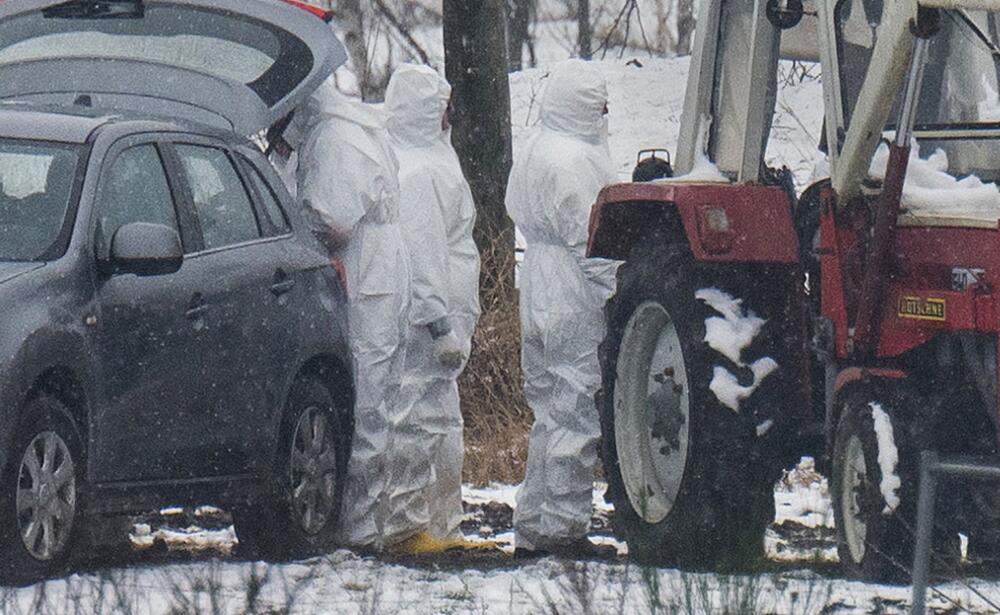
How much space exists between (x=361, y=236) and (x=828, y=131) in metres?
2.73

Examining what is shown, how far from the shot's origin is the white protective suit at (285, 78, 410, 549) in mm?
9508

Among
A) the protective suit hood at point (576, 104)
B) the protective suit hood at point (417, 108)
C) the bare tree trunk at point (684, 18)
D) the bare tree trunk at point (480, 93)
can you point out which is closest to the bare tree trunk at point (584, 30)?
the bare tree trunk at point (684, 18)

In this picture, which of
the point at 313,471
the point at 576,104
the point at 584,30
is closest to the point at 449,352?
the point at 576,104

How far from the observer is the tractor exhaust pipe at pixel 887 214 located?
22.5 ft

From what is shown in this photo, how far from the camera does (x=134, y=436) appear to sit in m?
7.41

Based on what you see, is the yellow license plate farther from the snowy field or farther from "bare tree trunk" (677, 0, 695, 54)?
"bare tree trunk" (677, 0, 695, 54)

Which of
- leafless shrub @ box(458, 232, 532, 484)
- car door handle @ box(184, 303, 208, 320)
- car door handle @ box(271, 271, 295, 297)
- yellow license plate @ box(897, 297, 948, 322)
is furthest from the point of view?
leafless shrub @ box(458, 232, 532, 484)

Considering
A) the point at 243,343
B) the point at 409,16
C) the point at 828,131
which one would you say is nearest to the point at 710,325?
the point at 828,131

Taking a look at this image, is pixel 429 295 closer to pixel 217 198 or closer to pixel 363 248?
pixel 363 248

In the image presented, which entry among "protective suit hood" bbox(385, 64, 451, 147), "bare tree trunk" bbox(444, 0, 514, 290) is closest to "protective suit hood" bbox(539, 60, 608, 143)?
"protective suit hood" bbox(385, 64, 451, 147)

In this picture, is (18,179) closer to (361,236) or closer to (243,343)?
(243,343)

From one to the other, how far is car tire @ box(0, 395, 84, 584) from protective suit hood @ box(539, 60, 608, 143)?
3.27 metres

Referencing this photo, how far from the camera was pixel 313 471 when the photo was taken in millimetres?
8828

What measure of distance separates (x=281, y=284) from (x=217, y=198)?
38 centimetres
